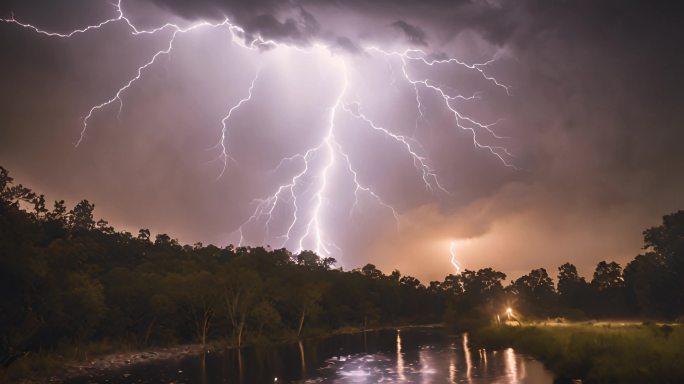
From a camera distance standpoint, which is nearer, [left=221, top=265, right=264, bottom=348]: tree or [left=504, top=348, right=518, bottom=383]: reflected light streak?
[left=504, top=348, right=518, bottom=383]: reflected light streak

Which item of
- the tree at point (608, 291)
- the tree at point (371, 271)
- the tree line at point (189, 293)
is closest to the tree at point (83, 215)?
the tree line at point (189, 293)

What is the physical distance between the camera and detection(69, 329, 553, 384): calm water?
30.6 meters

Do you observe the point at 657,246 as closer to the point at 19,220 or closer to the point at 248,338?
the point at 248,338

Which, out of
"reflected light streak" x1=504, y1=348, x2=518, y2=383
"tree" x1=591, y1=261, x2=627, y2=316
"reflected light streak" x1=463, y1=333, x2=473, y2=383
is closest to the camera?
"reflected light streak" x1=504, y1=348, x2=518, y2=383

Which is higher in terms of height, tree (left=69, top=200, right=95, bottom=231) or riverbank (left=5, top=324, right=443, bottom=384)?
tree (left=69, top=200, right=95, bottom=231)

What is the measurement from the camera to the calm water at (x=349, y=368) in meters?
30.6

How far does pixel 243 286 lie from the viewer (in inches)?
2422

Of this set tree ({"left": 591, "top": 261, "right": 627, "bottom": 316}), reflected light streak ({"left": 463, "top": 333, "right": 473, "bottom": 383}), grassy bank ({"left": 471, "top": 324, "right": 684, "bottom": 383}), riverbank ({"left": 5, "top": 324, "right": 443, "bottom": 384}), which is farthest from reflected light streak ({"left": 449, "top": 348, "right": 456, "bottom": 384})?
tree ({"left": 591, "top": 261, "right": 627, "bottom": 316})

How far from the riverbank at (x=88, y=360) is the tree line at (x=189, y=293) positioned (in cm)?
128

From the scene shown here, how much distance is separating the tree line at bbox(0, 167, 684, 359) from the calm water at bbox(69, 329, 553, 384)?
637cm

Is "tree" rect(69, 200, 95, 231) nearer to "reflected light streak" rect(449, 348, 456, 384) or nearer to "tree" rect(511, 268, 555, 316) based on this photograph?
A: "reflected light streak" rect(449, 348, 456, 384)

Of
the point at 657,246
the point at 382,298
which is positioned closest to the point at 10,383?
the point at 657,246

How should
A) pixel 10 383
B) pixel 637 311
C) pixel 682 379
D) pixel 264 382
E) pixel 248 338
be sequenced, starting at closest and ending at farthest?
pixel 682 379 < pixel 10 383 < pixel 264 382 < pixel 248 338 < pixel 637 311

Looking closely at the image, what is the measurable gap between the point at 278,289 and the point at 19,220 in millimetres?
53056
